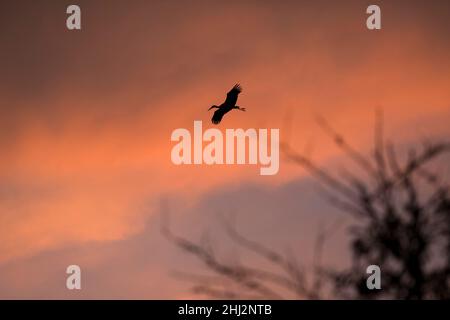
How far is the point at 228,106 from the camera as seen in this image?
47.2 ft

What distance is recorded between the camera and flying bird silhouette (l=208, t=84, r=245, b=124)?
46.1ft

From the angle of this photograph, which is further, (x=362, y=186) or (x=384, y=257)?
(x=362, y=186)

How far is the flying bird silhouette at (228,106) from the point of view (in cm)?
1405

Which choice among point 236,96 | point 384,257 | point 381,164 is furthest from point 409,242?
point 236,96
